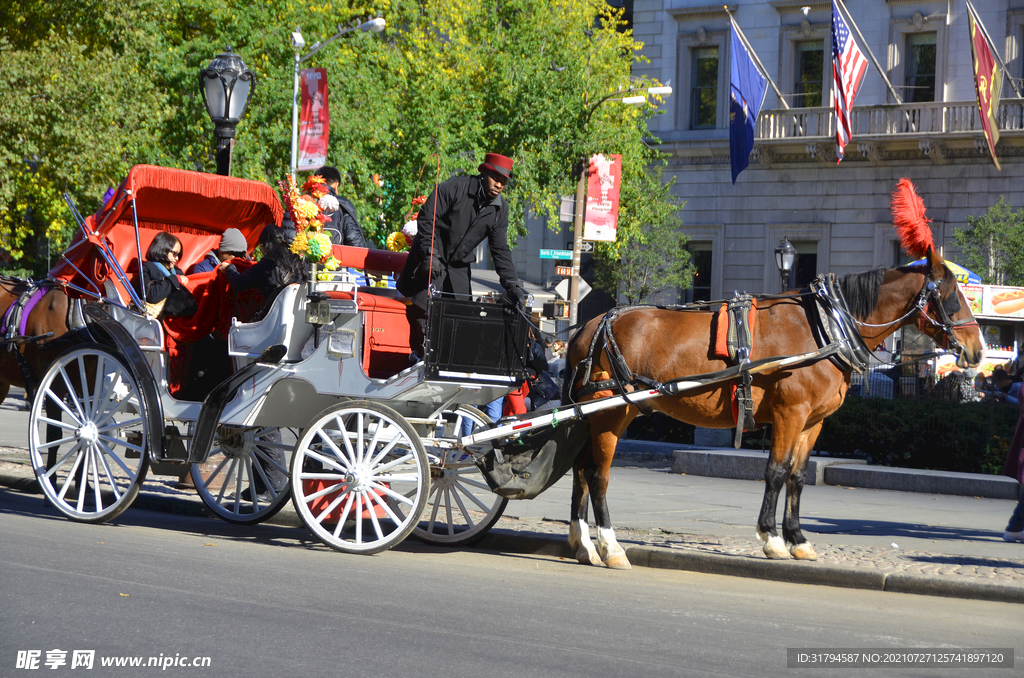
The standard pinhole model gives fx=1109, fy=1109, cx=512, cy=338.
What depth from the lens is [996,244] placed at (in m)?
28.0

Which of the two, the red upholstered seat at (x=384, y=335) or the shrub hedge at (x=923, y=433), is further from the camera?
the shrub hedge at (x=923, y=433)

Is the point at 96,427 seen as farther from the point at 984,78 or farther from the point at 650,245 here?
the point at 650,245

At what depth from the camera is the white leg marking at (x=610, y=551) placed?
25.1 ft

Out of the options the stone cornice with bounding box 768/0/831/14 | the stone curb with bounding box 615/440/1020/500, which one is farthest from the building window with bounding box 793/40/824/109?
the stone curb with bounding box 615/440/1020/500

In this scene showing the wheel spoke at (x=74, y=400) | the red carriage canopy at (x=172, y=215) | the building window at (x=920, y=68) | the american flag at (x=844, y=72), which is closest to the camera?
the wheel spoke at (x=74, y=400)

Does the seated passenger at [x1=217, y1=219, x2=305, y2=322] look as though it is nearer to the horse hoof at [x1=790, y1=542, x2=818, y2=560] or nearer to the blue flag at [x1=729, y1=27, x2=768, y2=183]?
the horse hoof at [x1=790, y1=542, x2=818, y2=560]

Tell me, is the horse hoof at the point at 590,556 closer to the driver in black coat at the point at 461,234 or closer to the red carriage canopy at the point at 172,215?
the driver in black coat at the point at 461,234

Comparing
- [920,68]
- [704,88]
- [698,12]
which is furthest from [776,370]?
[698,12]

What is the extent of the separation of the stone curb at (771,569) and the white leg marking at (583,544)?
18 centimetres

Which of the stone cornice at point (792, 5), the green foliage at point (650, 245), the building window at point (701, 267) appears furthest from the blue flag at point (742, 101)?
the building window at point (701, 267)

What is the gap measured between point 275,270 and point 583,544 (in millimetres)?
2941

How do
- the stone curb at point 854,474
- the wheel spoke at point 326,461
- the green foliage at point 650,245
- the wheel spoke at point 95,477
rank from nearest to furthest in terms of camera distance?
the wheel spoke at point 326,461 < the wheel spoke at point 95,477 < the stone curb at point 854,474 < the green foliage at point 650,245

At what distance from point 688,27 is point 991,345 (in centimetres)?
1545

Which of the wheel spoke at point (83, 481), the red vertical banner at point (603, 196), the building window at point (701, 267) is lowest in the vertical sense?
the wheel spoke at point (83, 481)
